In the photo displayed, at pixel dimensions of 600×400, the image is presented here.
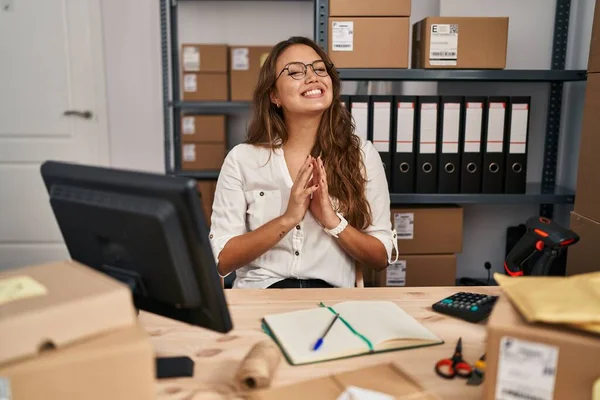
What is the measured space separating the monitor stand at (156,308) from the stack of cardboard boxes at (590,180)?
1.34 meters

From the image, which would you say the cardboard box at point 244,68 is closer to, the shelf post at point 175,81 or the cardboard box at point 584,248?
the shelf post at point 175,81

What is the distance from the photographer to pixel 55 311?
23.0 inches

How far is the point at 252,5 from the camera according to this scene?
2.80 metres

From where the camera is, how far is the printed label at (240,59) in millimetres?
2550

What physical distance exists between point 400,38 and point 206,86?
991mm

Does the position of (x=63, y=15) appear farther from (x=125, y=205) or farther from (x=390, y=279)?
(x=125, y=205)

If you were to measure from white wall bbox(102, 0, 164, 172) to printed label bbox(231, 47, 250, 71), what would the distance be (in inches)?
22.7

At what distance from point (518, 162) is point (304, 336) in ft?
5.04

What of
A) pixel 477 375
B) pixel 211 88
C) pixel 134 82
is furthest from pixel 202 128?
pixel 477 375

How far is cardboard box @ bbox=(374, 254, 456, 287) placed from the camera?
220cm

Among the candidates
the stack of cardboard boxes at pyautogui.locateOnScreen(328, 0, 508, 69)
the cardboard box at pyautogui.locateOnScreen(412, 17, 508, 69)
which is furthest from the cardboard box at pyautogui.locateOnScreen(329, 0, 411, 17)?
the cardboard box at pyautogui.locateOnScreen(412, 17, 508, 69)

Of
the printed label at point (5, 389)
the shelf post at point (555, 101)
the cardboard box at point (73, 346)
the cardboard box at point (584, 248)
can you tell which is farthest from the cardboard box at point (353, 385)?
the shelf post at point (555, 101)

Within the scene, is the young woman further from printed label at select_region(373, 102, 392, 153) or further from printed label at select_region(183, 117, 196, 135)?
printed label at select_region(183, 117, 196, 135)

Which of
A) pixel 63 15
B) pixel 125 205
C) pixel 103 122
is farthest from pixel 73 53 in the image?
pixel 125 205
